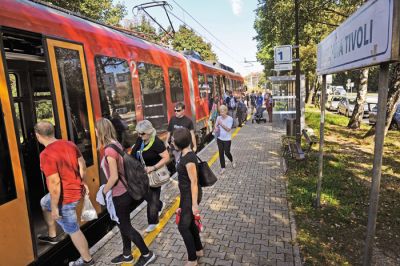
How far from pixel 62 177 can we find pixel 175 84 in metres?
5.66

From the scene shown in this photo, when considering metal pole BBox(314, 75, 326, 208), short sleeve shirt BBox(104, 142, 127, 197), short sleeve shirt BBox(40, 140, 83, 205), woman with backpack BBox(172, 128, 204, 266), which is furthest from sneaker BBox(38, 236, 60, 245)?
metal pole BBox(314, 75, 326, 208)

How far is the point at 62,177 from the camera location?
3.39 m

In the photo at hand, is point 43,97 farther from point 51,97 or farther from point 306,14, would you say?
point 306,14

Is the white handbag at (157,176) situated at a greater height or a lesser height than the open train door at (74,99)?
lesser

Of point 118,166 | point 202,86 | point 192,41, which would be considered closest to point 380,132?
point 118,166

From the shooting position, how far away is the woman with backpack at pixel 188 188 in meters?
3.41

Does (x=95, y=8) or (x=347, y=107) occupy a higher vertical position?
(x=95, y=8)

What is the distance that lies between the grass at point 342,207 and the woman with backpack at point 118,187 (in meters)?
2.02

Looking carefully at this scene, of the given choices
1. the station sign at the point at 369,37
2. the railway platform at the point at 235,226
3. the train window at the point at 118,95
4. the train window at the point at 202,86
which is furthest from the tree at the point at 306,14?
the station sign at the point at 369,37

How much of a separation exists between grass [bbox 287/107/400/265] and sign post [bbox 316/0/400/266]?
1164 millimetres

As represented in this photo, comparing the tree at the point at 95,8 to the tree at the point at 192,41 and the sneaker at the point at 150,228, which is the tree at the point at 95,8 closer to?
the sneaker at the point at 150,228

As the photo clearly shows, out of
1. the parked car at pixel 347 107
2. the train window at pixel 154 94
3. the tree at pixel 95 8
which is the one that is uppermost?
the tree at pixel 95 8

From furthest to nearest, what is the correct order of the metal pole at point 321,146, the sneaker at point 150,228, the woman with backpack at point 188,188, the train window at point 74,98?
the metal pole at point 321,146, the sneaker at point 150,228, the train window at point 74,98, the woman with backpack at point 188,188

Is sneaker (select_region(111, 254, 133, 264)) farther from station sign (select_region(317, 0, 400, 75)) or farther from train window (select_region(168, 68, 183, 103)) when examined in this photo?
Result: train window (select_region(168, 68, 183, 103))
